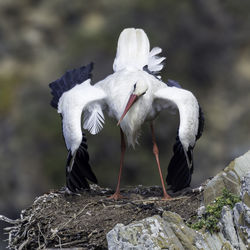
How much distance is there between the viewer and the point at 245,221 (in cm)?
802

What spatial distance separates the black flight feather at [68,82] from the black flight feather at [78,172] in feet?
4.10

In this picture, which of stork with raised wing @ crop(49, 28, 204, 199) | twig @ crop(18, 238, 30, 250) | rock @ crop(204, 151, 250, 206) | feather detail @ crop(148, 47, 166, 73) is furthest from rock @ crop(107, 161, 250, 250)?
feather detail @ crop(148, 47, 166, 73)

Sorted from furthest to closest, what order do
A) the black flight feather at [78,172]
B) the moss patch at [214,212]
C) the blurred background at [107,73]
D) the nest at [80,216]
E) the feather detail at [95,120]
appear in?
1. the blurred background at [107,73]
2. the feather detail at [95,120]
3. the black flight feather at [78,172]
4. the nest at [80,216]
5. the moss patch at [214,212]

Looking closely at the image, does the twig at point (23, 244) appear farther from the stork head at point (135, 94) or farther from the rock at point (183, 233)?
the stork head at point (135, 94)

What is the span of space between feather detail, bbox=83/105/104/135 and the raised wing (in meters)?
0.76

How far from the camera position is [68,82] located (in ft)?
37.4

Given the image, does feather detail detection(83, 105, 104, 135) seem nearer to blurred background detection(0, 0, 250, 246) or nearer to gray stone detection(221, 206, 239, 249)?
gray stone detection(221, 206, 239, 249)

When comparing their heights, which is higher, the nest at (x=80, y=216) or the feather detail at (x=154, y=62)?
the feather detail at (x=154, y=62)

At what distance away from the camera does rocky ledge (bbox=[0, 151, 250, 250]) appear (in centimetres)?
799

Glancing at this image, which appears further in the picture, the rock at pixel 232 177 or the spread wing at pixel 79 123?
the spread wing at pixel 79 123

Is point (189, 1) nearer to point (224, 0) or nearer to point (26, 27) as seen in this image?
point (224, 0)

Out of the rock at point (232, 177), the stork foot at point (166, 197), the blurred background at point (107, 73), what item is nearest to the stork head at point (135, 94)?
the stork foot at point (166, 197)

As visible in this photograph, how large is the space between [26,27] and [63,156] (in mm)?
9714

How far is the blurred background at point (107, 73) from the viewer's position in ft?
74.4
